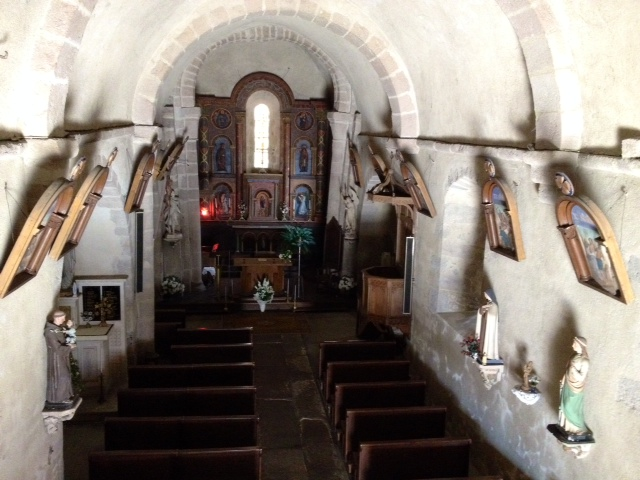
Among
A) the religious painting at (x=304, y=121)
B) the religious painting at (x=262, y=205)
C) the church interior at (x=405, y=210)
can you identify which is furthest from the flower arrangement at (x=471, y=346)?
the religious painting at (x=304, y=121)

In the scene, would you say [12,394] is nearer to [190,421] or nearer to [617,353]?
[190,421]

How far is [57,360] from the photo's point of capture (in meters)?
5.94

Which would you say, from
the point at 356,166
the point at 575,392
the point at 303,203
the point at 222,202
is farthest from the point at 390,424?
the point at 222,202

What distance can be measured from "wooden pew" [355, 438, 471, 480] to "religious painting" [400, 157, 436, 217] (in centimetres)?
351

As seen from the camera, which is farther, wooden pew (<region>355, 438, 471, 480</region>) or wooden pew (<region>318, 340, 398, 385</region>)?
wooden pew (<region>318, 340, 398, 385</region>)

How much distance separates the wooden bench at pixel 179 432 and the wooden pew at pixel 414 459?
1.35 m

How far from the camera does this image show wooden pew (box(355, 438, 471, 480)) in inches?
267

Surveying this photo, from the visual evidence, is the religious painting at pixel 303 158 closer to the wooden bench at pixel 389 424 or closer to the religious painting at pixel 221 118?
the religious painting at pixel 221 118

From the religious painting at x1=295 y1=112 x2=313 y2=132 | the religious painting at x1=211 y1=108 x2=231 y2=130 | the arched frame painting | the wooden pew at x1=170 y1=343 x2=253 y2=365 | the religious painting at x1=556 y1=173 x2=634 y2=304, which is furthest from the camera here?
the religious painting at x1=295 y1=112 x2=313 y2=132

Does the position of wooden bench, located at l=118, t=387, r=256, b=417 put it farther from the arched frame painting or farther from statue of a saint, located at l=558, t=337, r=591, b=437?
statue of a saint, located at l=558, t=337, r=591, b=437

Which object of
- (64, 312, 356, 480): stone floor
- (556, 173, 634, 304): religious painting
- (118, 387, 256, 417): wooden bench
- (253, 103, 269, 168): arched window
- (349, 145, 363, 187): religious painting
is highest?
(253, 103, 269, 168): arched window

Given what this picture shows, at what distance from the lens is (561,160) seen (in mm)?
5879

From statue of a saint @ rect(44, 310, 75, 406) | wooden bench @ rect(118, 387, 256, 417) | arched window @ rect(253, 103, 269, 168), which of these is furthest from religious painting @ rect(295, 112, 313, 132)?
statue of a saint @ rect(44, 310, 75, 406)

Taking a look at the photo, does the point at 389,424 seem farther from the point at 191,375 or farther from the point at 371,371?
the point at 191,375
